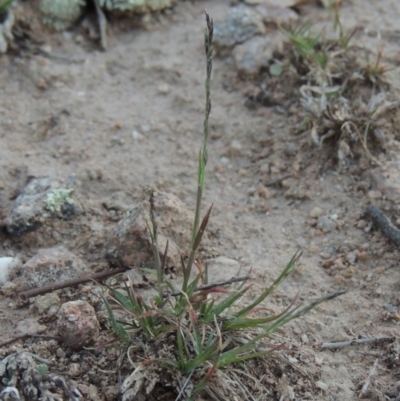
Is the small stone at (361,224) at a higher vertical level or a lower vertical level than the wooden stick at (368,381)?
higher

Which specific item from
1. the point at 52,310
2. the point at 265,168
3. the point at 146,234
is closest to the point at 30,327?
the point at 52,310

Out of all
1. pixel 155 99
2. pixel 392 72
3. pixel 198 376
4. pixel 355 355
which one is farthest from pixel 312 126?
pixel 198 376

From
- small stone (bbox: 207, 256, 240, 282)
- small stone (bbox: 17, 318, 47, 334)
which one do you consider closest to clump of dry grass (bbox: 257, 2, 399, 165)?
small stone (bbox: 207, 256, 240, 282)

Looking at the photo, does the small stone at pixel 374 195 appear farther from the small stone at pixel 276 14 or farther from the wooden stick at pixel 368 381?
the small stone at pixel 276 14

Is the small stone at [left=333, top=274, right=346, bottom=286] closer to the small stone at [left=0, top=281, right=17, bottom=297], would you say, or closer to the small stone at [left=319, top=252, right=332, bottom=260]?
the small stone at [left=319, top=252, right=332, bottom=260]

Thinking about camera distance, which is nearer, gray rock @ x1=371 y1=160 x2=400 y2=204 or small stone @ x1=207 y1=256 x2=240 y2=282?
small stone @ x1=207 y1=256 x2=240 y2=282

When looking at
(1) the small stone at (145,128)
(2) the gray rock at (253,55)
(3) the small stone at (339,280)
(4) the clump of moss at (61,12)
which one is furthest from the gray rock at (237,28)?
(3) the small stone at (339,280)

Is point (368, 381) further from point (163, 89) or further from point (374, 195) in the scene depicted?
point (163, 89)
